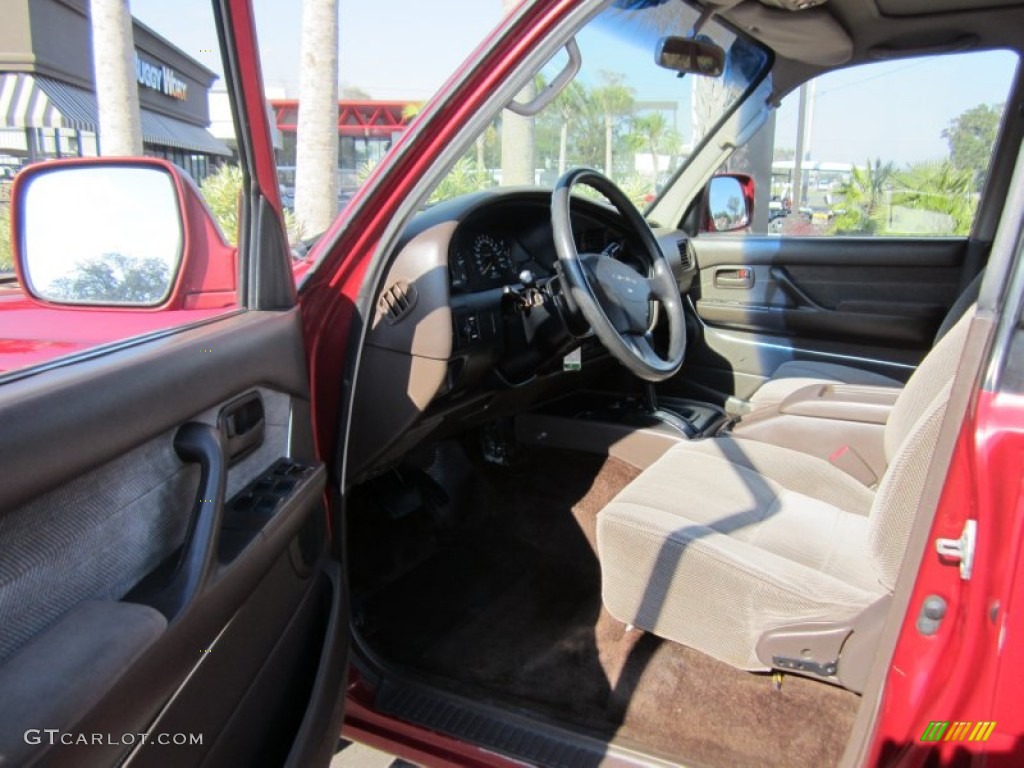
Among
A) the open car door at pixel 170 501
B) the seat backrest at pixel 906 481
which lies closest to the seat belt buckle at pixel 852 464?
the seat backrest at pixel 906 481

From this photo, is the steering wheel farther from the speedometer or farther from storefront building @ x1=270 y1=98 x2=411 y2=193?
storefront building @ x1=270 y1=98 x2=411 y2=193

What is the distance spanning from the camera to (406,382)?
1739 millimetres

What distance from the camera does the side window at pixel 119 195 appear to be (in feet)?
3.81

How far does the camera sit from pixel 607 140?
2.67m

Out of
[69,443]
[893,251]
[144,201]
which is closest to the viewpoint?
[69,443]

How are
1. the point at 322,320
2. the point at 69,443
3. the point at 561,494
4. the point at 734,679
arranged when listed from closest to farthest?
the point at 69,443 → the point at 322,320 → the point at 734,679 → the point at 561,494

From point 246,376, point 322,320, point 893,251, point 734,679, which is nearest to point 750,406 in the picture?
point 893,251

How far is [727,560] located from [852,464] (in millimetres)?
951

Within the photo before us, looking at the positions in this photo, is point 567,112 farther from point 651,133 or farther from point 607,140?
point 651,133

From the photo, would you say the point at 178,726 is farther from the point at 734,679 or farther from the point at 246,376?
the point at 734,679

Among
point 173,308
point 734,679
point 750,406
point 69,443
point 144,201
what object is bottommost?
point 734,679

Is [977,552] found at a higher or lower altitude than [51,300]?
lower

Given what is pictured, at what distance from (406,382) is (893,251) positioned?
7.36 feet
